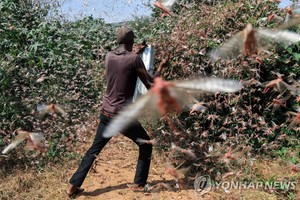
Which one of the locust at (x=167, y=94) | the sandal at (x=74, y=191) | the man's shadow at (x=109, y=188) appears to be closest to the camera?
the locust at (x=167, y=94)

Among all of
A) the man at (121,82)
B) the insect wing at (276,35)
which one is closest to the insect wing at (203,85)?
the insect wing at (276,35)

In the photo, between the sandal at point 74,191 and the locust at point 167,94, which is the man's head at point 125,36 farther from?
the locust at point 167,94

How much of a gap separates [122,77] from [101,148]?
0.71 metres

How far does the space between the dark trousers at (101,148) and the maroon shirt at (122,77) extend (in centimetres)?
17

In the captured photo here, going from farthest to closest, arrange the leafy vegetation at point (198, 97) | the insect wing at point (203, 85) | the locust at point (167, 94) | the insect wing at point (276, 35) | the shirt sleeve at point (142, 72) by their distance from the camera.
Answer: the leafy vegetation at point (198, 97), the shirt sleeve at point (142, 72), the insect wing at point (276, 35), the insect wing at point (203, 85), the locust at point (167, 94)

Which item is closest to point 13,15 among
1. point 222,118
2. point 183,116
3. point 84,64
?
point 84,64

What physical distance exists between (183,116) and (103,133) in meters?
1.53

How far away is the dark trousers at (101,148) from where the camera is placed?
12.1ft

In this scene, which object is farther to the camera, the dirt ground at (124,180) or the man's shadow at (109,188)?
the man's shadow at (109,188)

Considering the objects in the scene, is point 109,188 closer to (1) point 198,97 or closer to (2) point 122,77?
(2) point 122,77

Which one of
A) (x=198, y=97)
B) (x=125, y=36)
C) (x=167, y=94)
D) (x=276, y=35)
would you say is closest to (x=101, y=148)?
(x=125, y=36)

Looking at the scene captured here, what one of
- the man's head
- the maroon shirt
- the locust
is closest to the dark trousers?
the maroon shirt

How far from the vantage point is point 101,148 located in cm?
379

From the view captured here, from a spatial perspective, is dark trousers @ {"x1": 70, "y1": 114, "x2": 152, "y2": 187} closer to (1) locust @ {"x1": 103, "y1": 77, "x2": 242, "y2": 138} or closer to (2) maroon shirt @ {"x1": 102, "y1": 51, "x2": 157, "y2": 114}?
(2) maroon shirt @ {"x1": 102, "y1": 51, "x2": 157, "y2": 114}
